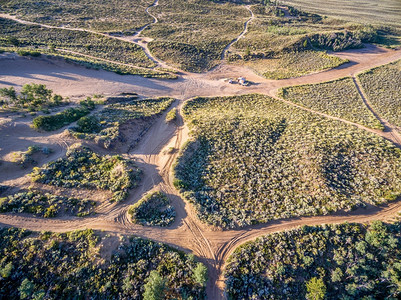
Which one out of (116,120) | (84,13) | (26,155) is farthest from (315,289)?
(84,13)

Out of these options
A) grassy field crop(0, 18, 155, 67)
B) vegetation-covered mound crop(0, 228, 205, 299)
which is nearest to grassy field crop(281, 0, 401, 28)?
grassy field crop(0, 18, 155, 67)

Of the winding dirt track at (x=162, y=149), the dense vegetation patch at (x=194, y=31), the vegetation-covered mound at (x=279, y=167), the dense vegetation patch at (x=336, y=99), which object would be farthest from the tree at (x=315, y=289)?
the dense vegetation patch at (x=194, y=31)

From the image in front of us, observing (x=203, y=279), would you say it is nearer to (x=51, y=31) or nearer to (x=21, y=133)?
(x=21, y=133)

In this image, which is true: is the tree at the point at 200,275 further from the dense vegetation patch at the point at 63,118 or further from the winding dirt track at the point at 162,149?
the dense vegetation patch at the point at 63,118

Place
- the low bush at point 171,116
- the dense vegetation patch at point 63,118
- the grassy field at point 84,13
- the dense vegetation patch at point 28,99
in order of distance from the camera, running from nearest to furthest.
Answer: the dense vegetation patch at point 63,118 < the dense vegetation patch at point 28,99 < the low bush at point 171,116 < the grassy field at point 84,13

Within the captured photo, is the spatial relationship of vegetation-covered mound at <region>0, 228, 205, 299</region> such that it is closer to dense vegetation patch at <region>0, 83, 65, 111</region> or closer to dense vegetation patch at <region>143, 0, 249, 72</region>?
dense vegetation patch at <region>0, 83, 65, 111</region>

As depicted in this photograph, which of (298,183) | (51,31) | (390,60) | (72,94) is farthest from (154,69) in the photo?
(390,60)

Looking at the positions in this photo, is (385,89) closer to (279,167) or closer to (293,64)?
(293,64)
